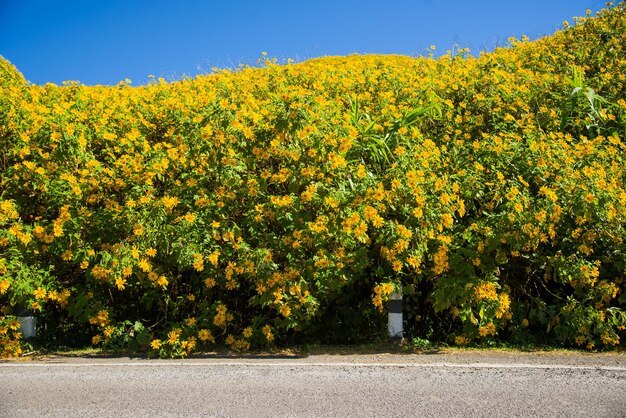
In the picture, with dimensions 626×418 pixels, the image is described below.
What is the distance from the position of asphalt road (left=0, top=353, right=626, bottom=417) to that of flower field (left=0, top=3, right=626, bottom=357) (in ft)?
1.67

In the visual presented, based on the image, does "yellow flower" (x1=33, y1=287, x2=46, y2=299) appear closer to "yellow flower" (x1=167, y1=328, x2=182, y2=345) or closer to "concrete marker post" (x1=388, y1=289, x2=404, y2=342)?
"yellow flower" (x1=167, y1=328, x2=182, y2=345)

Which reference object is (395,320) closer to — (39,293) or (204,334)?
(204,334)

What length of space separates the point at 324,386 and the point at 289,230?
165cm

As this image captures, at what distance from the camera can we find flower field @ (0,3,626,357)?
221 inches

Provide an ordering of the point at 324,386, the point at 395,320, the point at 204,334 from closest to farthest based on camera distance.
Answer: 1. the point at 324,386
2. the point at 204,334
3. the point at 395,320

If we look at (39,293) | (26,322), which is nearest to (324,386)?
(39,293)

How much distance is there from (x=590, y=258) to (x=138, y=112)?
17.6 feet

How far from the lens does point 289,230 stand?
5703mm

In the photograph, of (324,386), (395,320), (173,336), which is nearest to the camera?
(324,386)

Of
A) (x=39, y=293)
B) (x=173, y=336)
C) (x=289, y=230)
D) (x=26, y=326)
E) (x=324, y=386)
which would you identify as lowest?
(x=324, y=386)

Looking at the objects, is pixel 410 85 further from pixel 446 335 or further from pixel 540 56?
pixel 446 335

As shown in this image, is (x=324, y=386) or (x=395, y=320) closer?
(x=324, y=386)

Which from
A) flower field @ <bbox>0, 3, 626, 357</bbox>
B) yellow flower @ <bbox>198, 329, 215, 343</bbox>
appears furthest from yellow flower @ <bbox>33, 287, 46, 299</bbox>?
yellow flower @ <bbox>198, 329, 215, 343</bbox>

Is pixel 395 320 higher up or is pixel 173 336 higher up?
pixel 395 320
